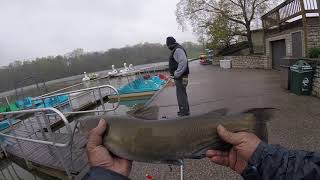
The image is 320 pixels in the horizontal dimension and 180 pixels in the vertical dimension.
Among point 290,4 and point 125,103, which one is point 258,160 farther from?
point 290,4

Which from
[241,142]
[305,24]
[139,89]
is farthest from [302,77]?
[139,89]

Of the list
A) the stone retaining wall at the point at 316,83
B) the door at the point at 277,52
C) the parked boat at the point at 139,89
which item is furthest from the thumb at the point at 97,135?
the door at the point at 277,52

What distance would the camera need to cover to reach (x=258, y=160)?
5.74 ft

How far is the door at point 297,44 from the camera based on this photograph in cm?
1672

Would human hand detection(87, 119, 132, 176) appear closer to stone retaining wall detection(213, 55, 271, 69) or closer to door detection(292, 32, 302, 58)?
door detection(292, 32, 302, 58)

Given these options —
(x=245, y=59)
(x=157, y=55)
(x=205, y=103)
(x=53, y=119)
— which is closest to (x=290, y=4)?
(x=245, y=59)

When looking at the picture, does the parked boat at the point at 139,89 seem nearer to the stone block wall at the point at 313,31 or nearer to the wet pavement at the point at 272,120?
the wet pavement at the point at 272,120

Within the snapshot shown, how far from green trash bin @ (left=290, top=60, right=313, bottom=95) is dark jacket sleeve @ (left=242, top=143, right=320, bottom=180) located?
8.81 m

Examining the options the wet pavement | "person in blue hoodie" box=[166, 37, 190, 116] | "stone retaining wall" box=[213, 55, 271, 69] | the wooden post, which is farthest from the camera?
"stone retaining wall" box=[213, 55, 271, 69]

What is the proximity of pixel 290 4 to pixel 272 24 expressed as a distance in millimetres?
3721

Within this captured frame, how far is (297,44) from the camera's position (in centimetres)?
1708

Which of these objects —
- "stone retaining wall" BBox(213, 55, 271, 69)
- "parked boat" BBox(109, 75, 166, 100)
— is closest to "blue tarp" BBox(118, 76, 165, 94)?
"parked boat" BBox(109, 75, 166, 100)

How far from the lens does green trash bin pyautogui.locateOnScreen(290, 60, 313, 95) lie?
9.60 m

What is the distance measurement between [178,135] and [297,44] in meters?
17.3
